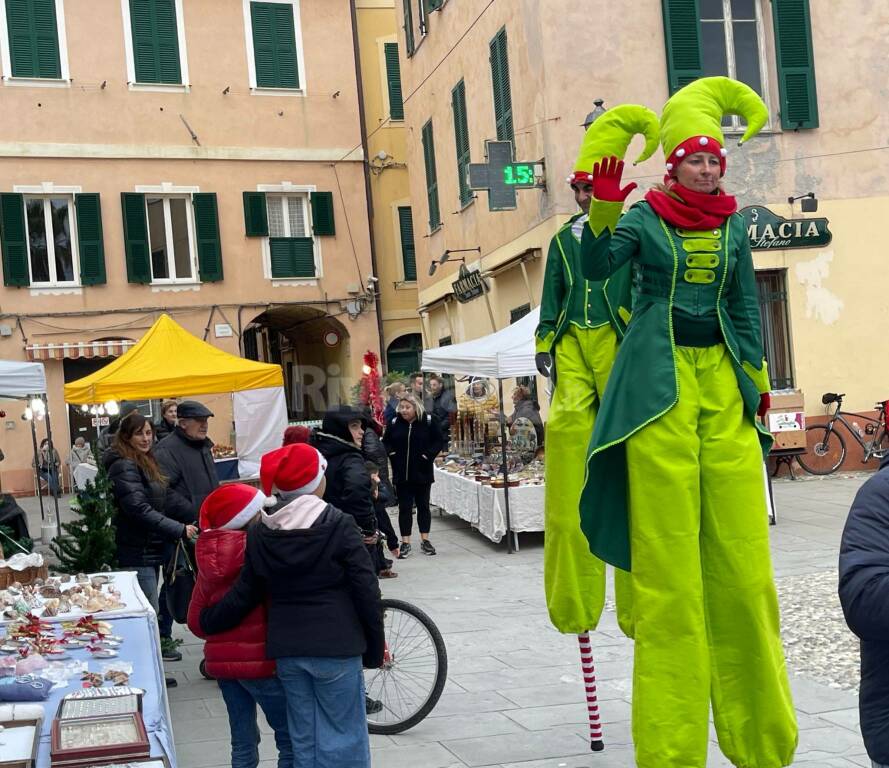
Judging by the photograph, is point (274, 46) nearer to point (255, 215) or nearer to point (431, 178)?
point (255, 215)

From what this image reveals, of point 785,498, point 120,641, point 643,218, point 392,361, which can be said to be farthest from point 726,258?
point 392,361

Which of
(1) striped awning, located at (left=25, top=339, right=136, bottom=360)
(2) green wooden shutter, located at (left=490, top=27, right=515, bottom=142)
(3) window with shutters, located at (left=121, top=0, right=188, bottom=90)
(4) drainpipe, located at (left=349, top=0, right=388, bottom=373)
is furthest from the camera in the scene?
(4) drainpipe, located at (left=349, top=0, right=388, bottom=373)

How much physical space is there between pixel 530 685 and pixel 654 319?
2924mm

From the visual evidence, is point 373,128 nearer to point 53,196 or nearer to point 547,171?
point 53,196

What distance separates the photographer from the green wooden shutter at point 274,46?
25.5m

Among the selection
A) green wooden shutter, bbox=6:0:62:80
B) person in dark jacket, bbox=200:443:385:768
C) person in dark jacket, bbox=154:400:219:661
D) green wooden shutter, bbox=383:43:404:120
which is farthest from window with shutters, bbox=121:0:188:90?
person in dark jacket, bbox=200:443:385:768

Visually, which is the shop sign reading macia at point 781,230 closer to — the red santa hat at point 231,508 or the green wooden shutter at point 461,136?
the green wooden shutter at point 461,136

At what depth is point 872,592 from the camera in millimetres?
2533

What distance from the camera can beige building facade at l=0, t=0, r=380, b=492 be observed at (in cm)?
2348

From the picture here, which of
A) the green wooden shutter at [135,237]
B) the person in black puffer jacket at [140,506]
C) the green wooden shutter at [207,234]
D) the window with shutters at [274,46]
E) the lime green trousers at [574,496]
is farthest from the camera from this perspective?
the window with shutters at [274,46]

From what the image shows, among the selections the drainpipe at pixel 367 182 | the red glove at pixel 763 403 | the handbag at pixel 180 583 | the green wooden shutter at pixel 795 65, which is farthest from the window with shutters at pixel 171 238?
the red glove at pixel 763 403

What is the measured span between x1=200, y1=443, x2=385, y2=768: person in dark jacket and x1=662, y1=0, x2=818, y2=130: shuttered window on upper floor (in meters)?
12.4

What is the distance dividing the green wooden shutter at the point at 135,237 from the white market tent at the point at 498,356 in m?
12.8

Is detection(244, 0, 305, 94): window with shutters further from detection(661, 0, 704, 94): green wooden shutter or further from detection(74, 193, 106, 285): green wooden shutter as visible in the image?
detection(661, 0, 704, 94): green wooden shutter
